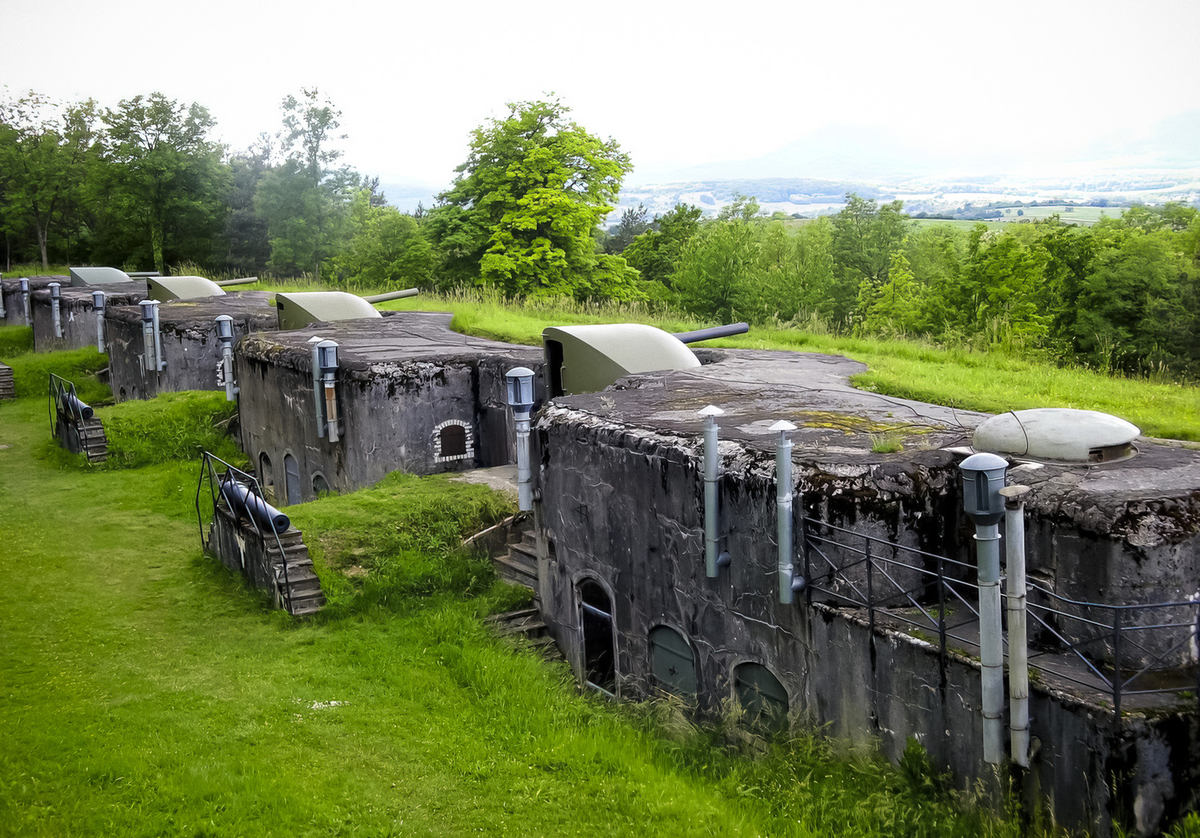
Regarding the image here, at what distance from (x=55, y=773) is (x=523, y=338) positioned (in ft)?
45.0

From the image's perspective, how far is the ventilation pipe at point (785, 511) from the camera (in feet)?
27.1

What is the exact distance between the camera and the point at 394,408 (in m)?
16.3

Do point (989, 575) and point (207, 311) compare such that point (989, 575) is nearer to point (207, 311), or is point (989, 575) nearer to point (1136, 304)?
point (207, 311)

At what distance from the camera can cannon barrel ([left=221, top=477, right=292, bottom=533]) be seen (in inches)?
494

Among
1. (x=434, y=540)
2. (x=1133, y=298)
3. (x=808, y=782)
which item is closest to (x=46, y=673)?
(x=434, y=540)

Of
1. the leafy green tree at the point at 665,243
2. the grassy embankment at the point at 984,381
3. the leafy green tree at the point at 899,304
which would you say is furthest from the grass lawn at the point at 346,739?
the leafy green tree at the point at 665,243

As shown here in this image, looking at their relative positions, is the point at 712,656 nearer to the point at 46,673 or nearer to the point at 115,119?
the point at 46,673

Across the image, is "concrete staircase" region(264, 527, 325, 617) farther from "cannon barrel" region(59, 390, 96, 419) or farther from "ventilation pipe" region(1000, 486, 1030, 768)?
"cannon barrel" region(59, 390, 96, 419)

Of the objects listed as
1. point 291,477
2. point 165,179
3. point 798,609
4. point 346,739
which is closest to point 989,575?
point 798,609

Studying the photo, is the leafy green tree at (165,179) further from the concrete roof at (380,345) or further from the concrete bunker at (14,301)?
the concrete roof at (380,345)

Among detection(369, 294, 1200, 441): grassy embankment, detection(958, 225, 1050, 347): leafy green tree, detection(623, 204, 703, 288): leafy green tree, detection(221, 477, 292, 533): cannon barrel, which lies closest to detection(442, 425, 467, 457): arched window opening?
detection(369, 294, 1200, 441): grassy embankment

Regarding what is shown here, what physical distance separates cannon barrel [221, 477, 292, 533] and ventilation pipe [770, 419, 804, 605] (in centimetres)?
688

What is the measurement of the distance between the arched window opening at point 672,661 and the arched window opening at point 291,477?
10.4 meters

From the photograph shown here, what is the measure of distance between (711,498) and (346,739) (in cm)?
398
